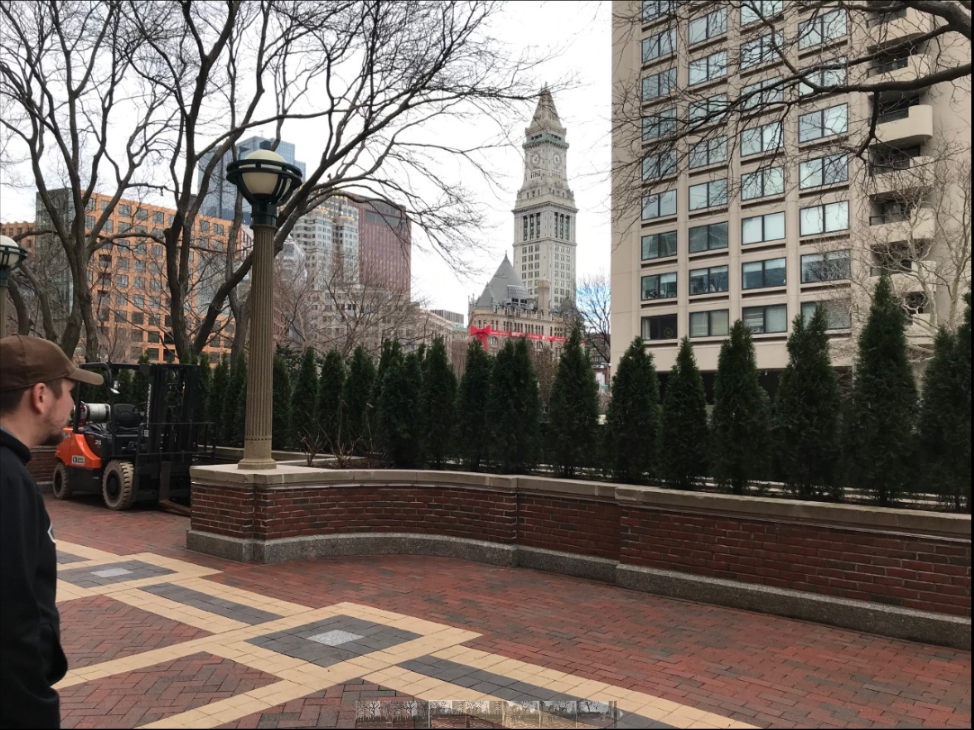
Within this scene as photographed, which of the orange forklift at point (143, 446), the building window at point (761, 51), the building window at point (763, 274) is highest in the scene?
the building window at point (763, 274)

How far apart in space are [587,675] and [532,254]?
410ft

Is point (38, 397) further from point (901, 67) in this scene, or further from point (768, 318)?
point (768, 318)

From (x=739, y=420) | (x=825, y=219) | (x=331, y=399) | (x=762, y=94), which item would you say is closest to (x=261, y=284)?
(x=331, y=399)

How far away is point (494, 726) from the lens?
4184 millimetres

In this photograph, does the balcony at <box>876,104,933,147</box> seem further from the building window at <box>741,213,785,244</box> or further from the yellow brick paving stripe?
the yellow brick paving stripe

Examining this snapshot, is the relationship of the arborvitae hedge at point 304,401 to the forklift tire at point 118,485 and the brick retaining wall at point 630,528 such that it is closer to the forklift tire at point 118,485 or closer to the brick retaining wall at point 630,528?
the forklift tire at point 118,485

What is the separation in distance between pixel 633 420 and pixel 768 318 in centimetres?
3648

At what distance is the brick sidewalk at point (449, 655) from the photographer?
458 cm

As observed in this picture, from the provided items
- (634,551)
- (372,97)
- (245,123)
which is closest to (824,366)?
(634,551)

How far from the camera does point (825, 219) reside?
38.2m

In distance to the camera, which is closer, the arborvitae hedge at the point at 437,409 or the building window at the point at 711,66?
the building window at the point at 711,66

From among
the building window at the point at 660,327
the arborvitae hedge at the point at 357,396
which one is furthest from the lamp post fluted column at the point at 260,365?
the building window at the point at 660,327

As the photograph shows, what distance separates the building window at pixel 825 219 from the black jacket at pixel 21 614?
3958cm

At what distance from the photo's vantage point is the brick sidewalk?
4.58 metres
